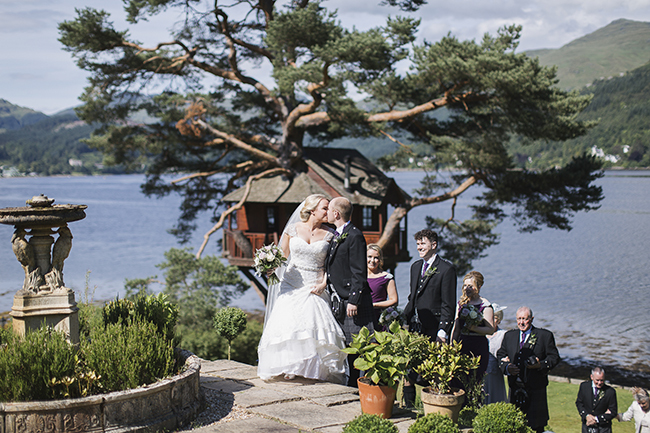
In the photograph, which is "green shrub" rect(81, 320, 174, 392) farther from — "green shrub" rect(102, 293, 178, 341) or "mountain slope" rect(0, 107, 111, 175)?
"mountain slope" rect(0, 107, 111, 175)

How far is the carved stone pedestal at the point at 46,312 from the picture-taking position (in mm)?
6493

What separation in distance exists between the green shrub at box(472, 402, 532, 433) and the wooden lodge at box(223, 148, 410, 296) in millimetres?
15378

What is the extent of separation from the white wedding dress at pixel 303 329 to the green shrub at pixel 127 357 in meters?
1.48

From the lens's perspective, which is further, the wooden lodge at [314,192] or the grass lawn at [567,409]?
the wooden lodge at [314,192]

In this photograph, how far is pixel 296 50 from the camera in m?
21.8

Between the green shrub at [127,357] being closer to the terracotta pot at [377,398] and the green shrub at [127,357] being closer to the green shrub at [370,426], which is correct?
the terracotta pot at [377,398]

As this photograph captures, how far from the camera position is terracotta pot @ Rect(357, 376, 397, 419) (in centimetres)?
608

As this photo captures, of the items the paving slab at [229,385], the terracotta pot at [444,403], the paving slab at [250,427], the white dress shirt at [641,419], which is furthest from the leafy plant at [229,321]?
the white dress shirt at [641,419]

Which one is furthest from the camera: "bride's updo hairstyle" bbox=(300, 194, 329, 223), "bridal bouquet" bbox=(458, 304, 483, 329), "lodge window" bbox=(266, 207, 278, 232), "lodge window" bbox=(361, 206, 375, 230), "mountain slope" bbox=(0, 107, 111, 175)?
"mountain slope" bbox=(0, 107, 111, 175)

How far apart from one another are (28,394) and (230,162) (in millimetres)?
21339

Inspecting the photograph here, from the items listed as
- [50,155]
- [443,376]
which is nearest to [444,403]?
[443,376]

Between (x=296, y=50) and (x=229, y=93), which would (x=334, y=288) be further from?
(x=229, y=93)

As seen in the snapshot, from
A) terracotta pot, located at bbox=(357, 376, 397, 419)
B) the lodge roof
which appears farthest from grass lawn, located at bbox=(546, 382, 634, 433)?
terracotta pot, located at bbox=(357, 376, 397, 419)

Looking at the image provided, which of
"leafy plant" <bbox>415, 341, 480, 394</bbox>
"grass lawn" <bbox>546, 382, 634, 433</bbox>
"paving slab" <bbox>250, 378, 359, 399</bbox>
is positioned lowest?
"grass lawn" <bbox>546, 382, 634, 433</bbox>
